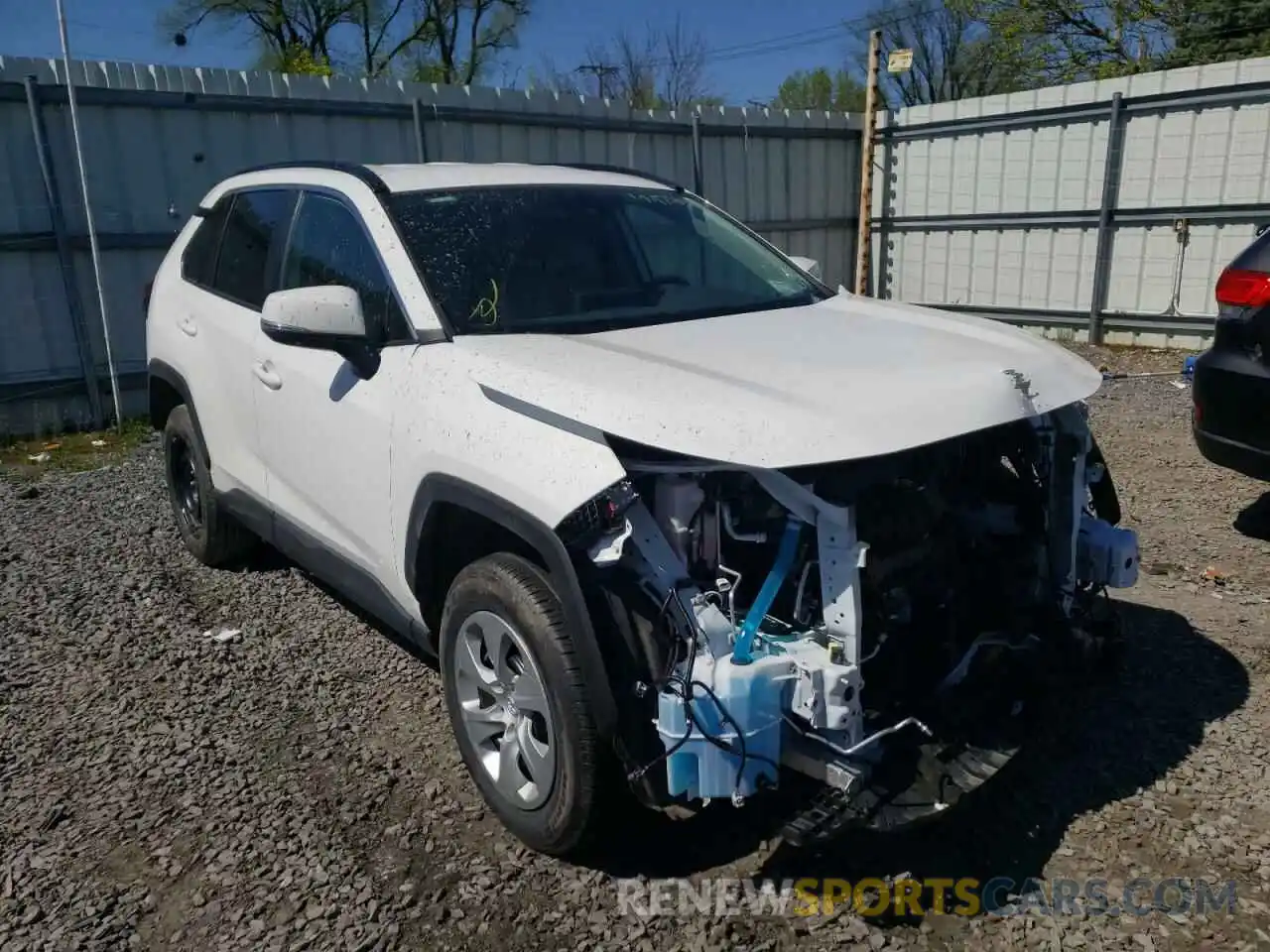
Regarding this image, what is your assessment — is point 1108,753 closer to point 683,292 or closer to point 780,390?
point 780,390

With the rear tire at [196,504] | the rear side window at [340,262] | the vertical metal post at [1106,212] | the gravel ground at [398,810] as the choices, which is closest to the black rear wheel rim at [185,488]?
the rear tire at [196,504]

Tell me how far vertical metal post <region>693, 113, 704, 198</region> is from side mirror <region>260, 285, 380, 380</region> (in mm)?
8477

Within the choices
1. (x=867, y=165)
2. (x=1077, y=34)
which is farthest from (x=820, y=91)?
(x=867, y=165)

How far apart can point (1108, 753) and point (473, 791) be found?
2.06m

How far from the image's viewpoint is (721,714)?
2.33m

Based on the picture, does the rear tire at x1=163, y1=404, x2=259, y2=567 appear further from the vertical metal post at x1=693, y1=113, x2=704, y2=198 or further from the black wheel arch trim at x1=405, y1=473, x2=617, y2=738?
the vertical metal post at x1=693, y1=113, x2=704, y2=198

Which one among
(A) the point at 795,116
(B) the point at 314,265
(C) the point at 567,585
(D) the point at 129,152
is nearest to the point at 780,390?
(C) the point at 567,585

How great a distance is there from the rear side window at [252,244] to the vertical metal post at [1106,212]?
9.27 meters

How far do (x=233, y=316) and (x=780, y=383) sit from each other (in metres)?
2.66

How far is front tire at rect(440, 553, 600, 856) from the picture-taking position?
8.27ft

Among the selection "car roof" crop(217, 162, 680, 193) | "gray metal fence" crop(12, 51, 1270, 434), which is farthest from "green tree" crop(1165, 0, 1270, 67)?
"car roof" crop(217, 162, 680, 193)

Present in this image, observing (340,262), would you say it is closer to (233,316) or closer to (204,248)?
(233,316)

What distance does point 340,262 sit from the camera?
3.57 metres

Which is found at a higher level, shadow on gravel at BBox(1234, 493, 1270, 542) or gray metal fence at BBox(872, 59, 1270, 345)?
gray metal fence at BBox(872, 59, 1270, 345)
